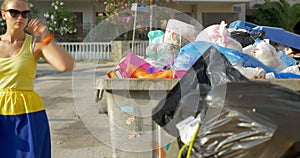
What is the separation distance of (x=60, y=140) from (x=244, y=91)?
13.1ft

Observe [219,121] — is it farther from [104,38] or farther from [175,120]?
[104,38]

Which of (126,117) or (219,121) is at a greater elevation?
(219,121)

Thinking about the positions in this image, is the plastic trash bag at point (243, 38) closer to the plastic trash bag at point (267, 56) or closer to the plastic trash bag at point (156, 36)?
the plastic trash bag at point (267, 56)

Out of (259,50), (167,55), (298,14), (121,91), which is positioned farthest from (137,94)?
(298,14)

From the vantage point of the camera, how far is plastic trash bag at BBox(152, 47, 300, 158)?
2.18 m

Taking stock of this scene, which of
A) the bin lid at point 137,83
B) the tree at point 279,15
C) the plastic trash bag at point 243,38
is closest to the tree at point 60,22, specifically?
the tree at point 279,15

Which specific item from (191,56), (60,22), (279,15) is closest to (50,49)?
(191,56)

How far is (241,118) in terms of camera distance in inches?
88.5

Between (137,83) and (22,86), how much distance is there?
2.32ft

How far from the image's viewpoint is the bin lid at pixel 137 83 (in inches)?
121

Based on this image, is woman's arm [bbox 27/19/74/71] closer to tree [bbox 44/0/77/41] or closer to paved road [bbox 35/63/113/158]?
paved road [bbox 35/63/113/158]

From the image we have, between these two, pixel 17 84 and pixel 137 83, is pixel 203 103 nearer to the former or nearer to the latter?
pixel 137 83

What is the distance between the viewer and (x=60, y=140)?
6.04 metres

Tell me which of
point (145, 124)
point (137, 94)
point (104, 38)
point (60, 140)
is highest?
point (104, 38)
